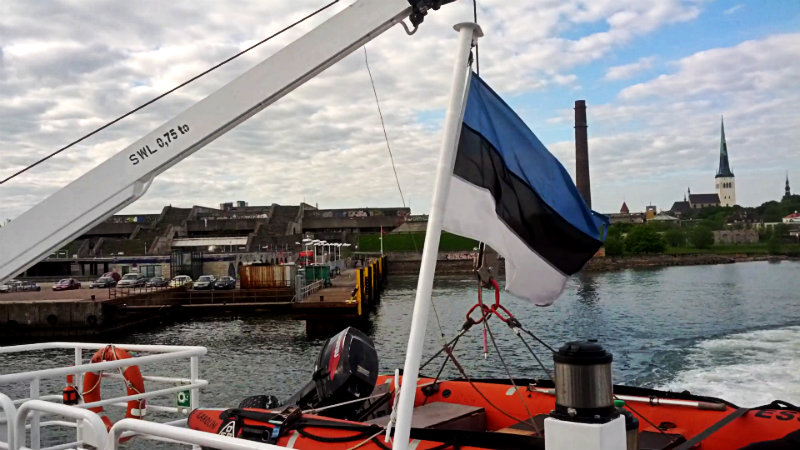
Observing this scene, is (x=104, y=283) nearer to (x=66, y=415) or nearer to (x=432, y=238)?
(x=66, y=415)

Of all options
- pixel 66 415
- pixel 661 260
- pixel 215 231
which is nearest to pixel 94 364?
pixel 66 415

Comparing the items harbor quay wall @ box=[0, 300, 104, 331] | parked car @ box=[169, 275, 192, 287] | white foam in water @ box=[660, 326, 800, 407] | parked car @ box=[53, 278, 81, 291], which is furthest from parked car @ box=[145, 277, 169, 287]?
white foam in water @ box=[660, 326, 800, 407]

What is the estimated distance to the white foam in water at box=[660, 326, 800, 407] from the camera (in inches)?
636

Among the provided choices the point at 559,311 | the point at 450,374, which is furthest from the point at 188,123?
the point at 559,311

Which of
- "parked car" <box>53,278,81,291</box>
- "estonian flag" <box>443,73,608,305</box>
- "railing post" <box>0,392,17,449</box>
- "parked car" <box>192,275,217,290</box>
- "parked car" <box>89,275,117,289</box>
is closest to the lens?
"railing post" <box>0,392,17,449</box>

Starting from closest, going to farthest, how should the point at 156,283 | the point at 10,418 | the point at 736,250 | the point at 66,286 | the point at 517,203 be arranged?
1. the point at 10,418
2. the point at 517,203
3. the point at 156,283
4. the point at 66,286
5. the point at 736,250

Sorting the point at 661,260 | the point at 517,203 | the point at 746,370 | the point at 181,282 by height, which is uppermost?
the point at 517,203

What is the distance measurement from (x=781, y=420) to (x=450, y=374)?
13575mm

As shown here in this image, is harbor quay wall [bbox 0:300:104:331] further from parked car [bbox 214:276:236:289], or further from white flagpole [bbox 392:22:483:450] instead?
white flagpole [bbox 392:22:483:450]

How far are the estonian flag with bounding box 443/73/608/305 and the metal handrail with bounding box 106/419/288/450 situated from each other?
2199mm

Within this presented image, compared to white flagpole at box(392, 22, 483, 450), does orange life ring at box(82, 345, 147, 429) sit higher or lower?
lower

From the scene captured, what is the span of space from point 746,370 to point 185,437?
61.6 ft

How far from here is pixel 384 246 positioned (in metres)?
99.8

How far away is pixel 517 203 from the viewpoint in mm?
5223
